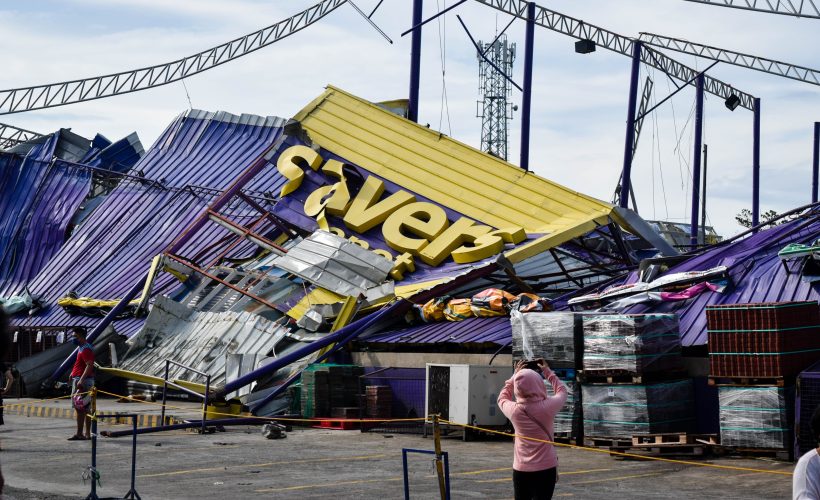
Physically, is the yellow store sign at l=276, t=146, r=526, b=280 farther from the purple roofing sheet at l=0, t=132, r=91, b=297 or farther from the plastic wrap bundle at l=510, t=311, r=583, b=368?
the purple roofing sheet at l=0, t=132, r=91, b=297

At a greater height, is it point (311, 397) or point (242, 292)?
point (242, 292)

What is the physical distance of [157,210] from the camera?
39656mm

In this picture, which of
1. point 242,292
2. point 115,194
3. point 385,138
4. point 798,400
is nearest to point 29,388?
point 242,292

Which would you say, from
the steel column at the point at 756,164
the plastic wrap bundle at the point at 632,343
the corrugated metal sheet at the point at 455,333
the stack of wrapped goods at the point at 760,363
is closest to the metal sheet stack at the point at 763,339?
the stack of wrapped goods at the point at 760,363

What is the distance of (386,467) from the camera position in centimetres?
1516

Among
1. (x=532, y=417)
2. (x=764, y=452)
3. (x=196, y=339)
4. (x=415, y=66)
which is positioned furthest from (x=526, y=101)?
(x=532, y=417)

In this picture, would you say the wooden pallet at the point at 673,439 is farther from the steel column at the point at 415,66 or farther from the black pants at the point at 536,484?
the steel column at the point at 415,66

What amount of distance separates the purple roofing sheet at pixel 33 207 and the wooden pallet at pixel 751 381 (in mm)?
29657

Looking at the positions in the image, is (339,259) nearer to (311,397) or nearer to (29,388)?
(311,397)

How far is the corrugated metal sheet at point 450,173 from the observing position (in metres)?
26.9

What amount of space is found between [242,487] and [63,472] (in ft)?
9.61

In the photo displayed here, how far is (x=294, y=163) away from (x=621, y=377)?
1601 cm

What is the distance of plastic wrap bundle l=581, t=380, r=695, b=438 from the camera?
55.6 feet

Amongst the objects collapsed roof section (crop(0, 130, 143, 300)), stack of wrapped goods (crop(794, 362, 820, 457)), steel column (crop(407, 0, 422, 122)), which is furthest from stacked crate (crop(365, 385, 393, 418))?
collapsed roof section (crop(0, 130, 143, 300))
